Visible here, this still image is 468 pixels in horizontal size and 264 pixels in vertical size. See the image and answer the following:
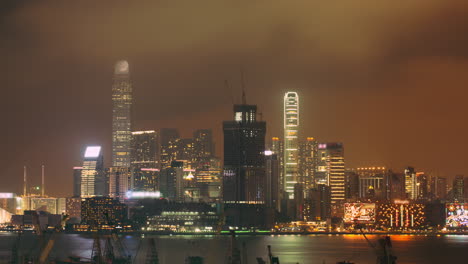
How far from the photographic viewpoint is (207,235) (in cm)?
17250

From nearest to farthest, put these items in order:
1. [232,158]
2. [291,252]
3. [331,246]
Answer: [291,252], [331,246], [232,158]

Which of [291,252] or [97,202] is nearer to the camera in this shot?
[291,252]

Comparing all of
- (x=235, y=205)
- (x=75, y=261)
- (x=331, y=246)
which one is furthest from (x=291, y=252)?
(x=235, y=205)

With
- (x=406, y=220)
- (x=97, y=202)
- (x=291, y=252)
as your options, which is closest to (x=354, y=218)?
(x=406, y=220)

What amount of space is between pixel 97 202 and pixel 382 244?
136 meters

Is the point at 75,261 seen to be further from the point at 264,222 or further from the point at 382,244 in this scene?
the point at 264,222

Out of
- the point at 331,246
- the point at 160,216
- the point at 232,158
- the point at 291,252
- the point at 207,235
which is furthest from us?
the point at 232,158

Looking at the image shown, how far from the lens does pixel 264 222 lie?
18525cm

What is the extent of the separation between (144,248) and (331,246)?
27.8 metres

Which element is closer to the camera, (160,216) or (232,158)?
(160,216)

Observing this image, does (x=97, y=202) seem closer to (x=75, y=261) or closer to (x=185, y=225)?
(x=185, y=225)

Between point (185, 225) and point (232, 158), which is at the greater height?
point (232, 158)

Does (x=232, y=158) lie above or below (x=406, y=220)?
above

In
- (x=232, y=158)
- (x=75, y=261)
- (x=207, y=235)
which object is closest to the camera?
(x=75, y=261)
